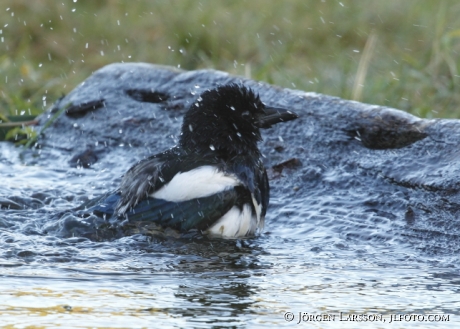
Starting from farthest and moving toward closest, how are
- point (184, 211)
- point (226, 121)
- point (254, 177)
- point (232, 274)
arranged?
point (226, 121) → point (254, 177) → point (184, 211) → point (232, 274)

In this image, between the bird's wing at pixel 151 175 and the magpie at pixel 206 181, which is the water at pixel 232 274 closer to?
the magpie at pixel 206 181

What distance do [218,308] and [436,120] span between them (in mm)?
1882

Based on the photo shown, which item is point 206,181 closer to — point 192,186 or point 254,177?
point 192,186

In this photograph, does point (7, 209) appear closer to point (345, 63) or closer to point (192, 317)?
point (192, 317)

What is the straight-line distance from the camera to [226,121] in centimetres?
401

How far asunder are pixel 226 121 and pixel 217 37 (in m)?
3.72

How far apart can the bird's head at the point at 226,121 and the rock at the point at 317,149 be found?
0.29m

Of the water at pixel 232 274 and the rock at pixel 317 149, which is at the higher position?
the rock at pixel 317 149

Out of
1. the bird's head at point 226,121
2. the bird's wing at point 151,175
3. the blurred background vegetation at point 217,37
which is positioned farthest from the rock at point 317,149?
the blurred background vegetation at point 217,37

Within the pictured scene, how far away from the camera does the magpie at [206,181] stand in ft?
11.9

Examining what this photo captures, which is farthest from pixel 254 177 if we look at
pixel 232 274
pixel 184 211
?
pixel 232 274

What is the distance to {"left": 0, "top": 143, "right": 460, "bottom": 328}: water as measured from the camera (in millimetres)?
2424

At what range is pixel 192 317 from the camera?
239cm

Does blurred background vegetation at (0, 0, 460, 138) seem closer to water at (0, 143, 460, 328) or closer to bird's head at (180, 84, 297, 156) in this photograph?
bird's head at (180, 84, 297, 156)
